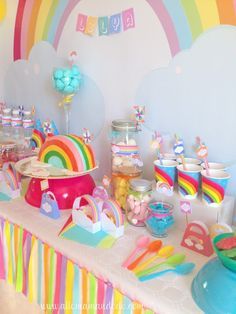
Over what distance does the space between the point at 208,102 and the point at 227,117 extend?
86 mm

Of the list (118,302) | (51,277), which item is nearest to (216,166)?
(118,302)

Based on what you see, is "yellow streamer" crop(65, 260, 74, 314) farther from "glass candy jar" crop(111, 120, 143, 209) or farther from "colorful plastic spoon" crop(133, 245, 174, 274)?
"glass candy jar" crop(111, 120, 143, 209)

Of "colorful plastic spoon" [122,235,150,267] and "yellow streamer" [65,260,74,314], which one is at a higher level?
"colorful plastic spoon" [122,235,150,267]

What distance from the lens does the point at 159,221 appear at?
1009mm

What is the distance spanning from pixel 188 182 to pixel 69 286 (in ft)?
1.60

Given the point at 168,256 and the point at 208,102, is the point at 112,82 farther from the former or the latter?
the point at 168,256

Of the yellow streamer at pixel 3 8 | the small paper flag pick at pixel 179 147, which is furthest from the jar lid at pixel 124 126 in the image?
the yellow streamer at pixel 3 8

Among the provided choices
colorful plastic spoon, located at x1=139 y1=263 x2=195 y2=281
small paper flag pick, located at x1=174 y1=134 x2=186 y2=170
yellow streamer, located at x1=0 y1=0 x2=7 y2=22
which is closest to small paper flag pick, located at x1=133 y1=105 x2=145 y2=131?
small paper flag pick, located at x1=174 y1=134 x2=186 y2=170

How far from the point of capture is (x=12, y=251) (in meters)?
1.17

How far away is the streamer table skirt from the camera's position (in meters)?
0.78

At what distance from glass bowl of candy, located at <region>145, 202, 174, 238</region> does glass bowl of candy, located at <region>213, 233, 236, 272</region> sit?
28cm

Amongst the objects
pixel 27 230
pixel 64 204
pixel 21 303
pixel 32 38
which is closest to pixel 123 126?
pixel 64 204

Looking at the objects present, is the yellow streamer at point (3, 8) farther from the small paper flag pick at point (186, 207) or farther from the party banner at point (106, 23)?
the small paper flag pick at point (186, 207)

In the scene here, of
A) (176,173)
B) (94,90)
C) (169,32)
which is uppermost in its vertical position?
(169,32)
